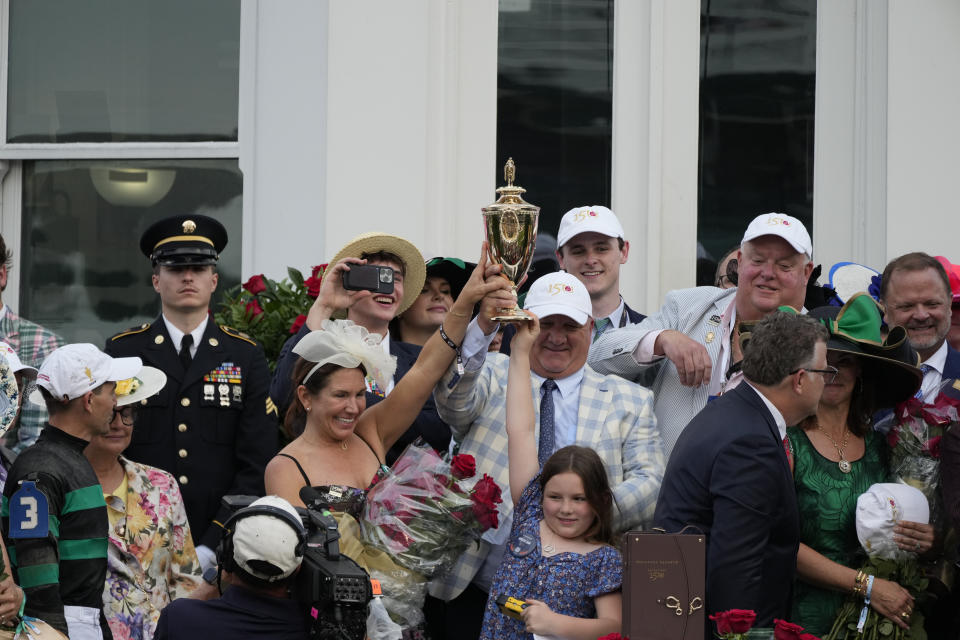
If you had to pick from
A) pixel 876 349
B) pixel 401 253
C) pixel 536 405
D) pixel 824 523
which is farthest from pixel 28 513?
pixel 876 349

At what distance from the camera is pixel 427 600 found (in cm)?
484

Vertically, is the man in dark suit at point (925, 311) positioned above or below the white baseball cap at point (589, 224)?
below

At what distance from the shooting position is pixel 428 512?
14.6 ft

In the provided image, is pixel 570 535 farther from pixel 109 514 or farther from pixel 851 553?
pixel 109 514

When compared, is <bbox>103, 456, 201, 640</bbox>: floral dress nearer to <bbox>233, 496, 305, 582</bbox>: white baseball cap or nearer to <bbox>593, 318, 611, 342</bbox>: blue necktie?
<bbox>233, 496, 305, 582</bbox>: white baseball cap

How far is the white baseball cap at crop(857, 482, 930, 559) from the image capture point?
176 inches

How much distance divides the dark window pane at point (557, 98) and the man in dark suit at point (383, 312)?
199cm

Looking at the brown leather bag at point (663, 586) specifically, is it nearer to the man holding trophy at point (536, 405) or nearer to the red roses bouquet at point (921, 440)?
the man holding trophy at point (536, 405)

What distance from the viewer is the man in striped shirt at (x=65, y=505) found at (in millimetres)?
4016

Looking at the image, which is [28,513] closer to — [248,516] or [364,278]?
[248,516]

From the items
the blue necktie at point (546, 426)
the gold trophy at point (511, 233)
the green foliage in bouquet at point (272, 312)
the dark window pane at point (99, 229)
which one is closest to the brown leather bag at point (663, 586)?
the blue necktie at point (546, 426)

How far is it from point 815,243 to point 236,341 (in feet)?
11.2

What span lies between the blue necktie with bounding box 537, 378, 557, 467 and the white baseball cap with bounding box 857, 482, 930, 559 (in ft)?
3.51

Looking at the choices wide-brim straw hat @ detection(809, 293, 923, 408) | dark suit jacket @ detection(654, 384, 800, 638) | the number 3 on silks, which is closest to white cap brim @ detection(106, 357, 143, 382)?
the number 3 on silks
